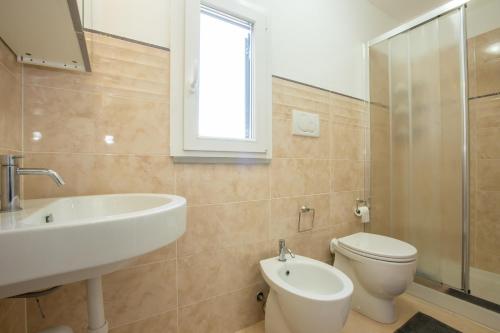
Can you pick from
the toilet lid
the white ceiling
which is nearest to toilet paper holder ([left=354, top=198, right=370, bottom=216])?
the toilet lid

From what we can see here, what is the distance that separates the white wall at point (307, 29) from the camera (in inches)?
38.6

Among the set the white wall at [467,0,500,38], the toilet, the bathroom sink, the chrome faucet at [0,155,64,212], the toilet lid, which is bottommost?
the toilet

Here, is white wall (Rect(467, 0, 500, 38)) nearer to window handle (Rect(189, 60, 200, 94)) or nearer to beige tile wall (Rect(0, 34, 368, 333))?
beige tile wall (Rect(0, 34, 368, 333))

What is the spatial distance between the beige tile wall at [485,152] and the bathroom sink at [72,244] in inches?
84.0

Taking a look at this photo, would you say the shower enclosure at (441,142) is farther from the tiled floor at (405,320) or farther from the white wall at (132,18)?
the white wall at (132,18)

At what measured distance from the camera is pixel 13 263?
1.14 ft

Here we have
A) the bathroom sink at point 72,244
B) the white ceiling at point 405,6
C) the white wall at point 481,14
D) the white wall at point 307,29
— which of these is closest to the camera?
the bathroom sink at point 72,244

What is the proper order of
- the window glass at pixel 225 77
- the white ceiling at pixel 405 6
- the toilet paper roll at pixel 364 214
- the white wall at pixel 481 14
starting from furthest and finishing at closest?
the white ceiling at pixel 405 6 → the toilet paper roll at pixel 364 214 → the white wall at pixel 481 14 → the window glass at pixel 225 77

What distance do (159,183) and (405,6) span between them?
247 cm

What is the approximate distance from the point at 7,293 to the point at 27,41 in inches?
29.3

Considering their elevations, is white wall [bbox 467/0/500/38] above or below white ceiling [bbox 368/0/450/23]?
below

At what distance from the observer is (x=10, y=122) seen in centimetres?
74

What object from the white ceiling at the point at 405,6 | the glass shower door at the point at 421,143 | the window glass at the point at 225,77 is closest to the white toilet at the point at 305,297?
the window glass at the point at 225,77

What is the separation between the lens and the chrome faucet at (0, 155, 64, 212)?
0.63 metres
